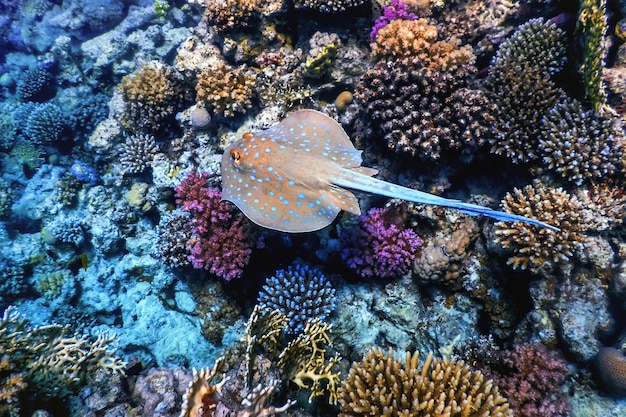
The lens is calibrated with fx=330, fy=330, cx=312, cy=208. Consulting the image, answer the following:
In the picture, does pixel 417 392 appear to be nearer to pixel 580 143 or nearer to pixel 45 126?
pixel 580 143

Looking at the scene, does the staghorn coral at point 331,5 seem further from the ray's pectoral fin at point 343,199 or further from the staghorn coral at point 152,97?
the ray's pectoral fin at point 343,199

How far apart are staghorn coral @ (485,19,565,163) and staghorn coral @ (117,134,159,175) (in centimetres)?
673

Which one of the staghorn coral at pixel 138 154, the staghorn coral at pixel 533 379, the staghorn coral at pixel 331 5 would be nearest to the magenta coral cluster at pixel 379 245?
the staghorn coral at pixel 533 379

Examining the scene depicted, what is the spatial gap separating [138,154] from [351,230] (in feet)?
16.5

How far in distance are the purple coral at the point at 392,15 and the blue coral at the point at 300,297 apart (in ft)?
14.8

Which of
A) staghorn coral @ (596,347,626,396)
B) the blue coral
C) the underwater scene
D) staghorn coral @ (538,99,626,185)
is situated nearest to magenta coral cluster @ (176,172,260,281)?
the underwater scene

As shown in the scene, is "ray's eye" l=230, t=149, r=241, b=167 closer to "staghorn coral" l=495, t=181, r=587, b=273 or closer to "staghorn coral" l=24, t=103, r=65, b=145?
"staghorn coral" l=495, t=181, r=587, b=273

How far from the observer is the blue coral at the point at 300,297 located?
5379 millimetres

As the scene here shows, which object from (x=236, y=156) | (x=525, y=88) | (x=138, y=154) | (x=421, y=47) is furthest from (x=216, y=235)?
(x=525, y=88)

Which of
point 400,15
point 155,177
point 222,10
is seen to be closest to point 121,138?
point 155,177

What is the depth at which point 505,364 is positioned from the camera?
14.9 ft

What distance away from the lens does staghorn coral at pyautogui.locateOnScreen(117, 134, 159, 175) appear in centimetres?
729

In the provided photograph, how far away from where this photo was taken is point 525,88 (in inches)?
194

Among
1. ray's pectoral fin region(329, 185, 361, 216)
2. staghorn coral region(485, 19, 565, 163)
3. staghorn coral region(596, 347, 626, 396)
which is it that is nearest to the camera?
staghorn coral region(596, 347, 626, 396)
